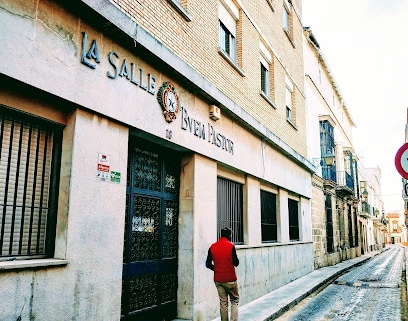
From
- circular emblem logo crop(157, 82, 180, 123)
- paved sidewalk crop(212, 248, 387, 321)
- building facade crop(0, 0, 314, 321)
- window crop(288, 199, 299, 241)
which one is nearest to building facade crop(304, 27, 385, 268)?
window crop(288, 199, 299, 241)

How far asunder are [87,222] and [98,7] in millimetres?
2502

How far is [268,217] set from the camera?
1070 centimetres

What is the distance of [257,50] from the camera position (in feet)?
33.8

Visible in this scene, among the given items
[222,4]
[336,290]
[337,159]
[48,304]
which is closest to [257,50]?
[222,4]

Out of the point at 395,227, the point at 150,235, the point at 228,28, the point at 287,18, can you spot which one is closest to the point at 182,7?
the point at 228,28

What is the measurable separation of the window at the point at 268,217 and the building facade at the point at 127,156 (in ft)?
1.26

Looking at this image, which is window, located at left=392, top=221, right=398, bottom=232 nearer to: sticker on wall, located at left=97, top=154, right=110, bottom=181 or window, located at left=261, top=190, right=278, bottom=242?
window, located at left=261, top=190, right=278, bottom=242

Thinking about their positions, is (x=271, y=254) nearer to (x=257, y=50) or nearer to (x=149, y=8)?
(x=257, y=50)

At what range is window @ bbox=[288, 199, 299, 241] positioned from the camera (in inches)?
506

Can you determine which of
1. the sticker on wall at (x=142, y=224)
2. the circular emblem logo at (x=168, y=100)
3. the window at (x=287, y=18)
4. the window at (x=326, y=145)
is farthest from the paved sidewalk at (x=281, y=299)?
the window at (x=287, y=18)

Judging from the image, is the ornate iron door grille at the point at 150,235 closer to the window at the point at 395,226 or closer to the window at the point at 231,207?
the window at the point at 231,207

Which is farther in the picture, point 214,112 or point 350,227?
point 350,227

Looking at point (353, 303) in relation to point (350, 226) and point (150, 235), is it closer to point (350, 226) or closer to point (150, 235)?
point (150, 235)

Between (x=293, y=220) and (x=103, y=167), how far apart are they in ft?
33.1
